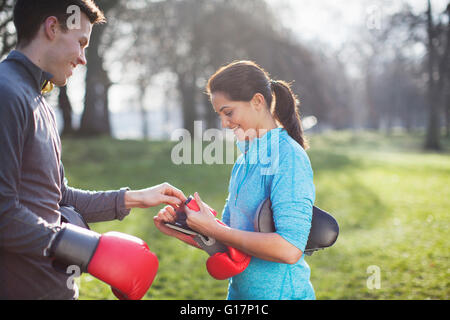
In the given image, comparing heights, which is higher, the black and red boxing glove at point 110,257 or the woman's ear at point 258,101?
the woman's ear at point 258,101

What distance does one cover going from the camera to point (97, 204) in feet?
6.97

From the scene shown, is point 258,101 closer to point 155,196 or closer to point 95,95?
point 155,196

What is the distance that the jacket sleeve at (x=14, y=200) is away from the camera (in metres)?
1.39

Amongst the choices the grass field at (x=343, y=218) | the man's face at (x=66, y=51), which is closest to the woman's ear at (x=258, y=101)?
the man's face at (x=66, y=51)

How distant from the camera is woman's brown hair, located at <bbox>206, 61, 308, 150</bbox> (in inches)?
78.7

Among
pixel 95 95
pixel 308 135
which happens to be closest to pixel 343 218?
pixel 308 135

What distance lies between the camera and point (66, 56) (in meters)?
1.73

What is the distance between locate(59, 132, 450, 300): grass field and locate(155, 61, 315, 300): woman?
289 cm

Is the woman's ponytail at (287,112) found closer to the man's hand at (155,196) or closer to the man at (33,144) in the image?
the man's hand at (155,196)

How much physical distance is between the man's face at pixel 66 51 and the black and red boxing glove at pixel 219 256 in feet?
2.83

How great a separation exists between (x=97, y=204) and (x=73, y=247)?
2.21 feet

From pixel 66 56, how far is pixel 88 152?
12788 millimetres

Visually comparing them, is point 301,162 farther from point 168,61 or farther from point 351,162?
point 168,61
